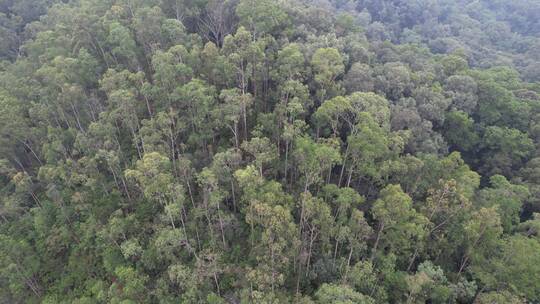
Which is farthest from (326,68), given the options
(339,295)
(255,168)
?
(339,295)

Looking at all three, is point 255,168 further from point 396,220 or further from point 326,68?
point 326,68

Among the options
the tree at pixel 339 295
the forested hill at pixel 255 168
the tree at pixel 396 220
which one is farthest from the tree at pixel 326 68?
the tree at pixel 339 295

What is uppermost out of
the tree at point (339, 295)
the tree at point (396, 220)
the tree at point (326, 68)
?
the tree at point (326, 68)

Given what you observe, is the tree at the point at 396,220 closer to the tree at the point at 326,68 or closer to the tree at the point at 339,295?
the tree at the point at 339,295

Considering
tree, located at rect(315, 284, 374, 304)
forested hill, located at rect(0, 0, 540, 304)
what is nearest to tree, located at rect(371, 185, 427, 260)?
forested hill, located at rect(0, 0, 540, 304)

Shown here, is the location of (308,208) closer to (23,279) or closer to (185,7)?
(23,279)

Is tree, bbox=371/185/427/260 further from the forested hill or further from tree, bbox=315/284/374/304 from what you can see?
tree, bbox=315/284/374/304

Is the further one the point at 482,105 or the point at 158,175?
the point at 482,105

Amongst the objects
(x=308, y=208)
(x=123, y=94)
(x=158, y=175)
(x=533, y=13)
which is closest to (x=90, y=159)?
(x=123, y=94)
